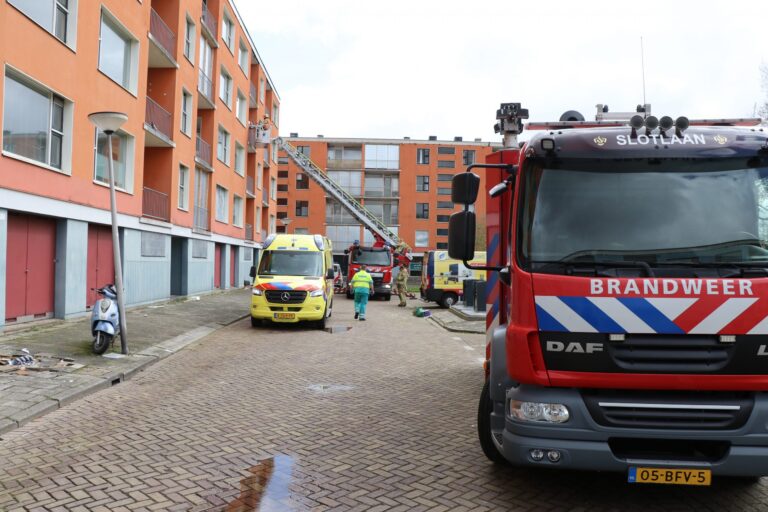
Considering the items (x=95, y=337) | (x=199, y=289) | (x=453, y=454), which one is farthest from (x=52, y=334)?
(x=199, y=289)

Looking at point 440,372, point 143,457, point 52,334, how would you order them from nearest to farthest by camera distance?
1. point 143,457
2. point 440,372
3. point 52,334

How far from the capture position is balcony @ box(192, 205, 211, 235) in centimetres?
2392

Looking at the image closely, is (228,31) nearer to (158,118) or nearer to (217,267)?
(158,118)

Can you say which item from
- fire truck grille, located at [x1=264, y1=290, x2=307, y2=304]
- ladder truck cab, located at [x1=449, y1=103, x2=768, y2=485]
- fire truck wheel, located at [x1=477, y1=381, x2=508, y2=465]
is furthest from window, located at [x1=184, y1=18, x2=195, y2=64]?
ladder truck cab, located at [x1=449, y1=103, x2=768, y2=485]

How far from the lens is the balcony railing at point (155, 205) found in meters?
18.6

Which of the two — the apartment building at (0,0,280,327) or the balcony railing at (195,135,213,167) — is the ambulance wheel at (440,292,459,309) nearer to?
the apartment building at (0,0,280,327)

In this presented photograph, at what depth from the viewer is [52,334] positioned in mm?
10750

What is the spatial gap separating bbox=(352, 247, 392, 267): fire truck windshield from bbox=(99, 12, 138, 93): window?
1489 cm

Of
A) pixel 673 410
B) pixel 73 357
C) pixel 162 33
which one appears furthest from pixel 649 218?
pixel 162 33

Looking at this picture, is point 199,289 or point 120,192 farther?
point 199,289

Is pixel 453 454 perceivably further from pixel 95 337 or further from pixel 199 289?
pixel 199 289

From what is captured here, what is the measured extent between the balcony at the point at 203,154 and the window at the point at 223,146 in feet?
4.46

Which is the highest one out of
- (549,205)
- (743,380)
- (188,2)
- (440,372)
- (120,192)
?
(188,2)

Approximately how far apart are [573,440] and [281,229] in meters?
63.7
